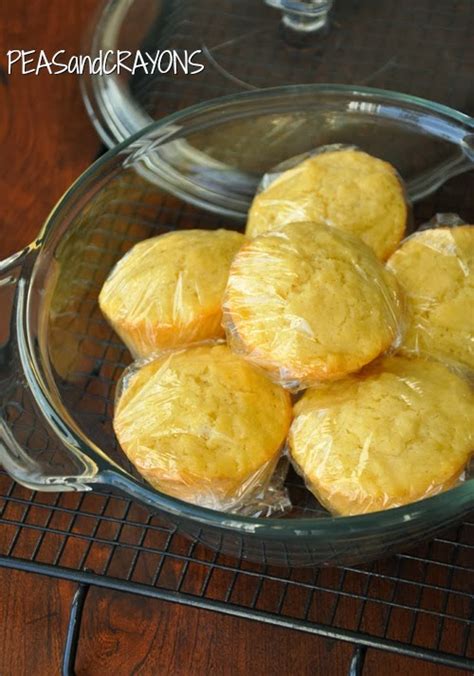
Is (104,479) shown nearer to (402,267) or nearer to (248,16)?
(402,267)

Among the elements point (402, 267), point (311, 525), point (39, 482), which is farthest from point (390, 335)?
point (39, 482)

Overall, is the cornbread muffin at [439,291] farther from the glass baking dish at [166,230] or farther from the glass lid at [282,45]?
the glass lid at [282,45]

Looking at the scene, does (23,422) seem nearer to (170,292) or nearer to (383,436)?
(170,292)

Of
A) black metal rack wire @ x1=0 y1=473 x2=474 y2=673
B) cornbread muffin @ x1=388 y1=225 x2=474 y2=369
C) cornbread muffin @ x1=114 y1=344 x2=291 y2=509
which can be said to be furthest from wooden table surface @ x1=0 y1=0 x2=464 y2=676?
cornbread muffin @ x1=388 y1=225 x2=474 y2=369

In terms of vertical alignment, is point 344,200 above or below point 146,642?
above

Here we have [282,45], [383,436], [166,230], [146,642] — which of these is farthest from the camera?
[282,45]

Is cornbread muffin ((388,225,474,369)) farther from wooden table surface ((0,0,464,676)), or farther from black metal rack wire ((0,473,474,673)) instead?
wooden table surface ((0,0,464,676))

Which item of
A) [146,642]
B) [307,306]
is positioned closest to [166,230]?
[307,306]
